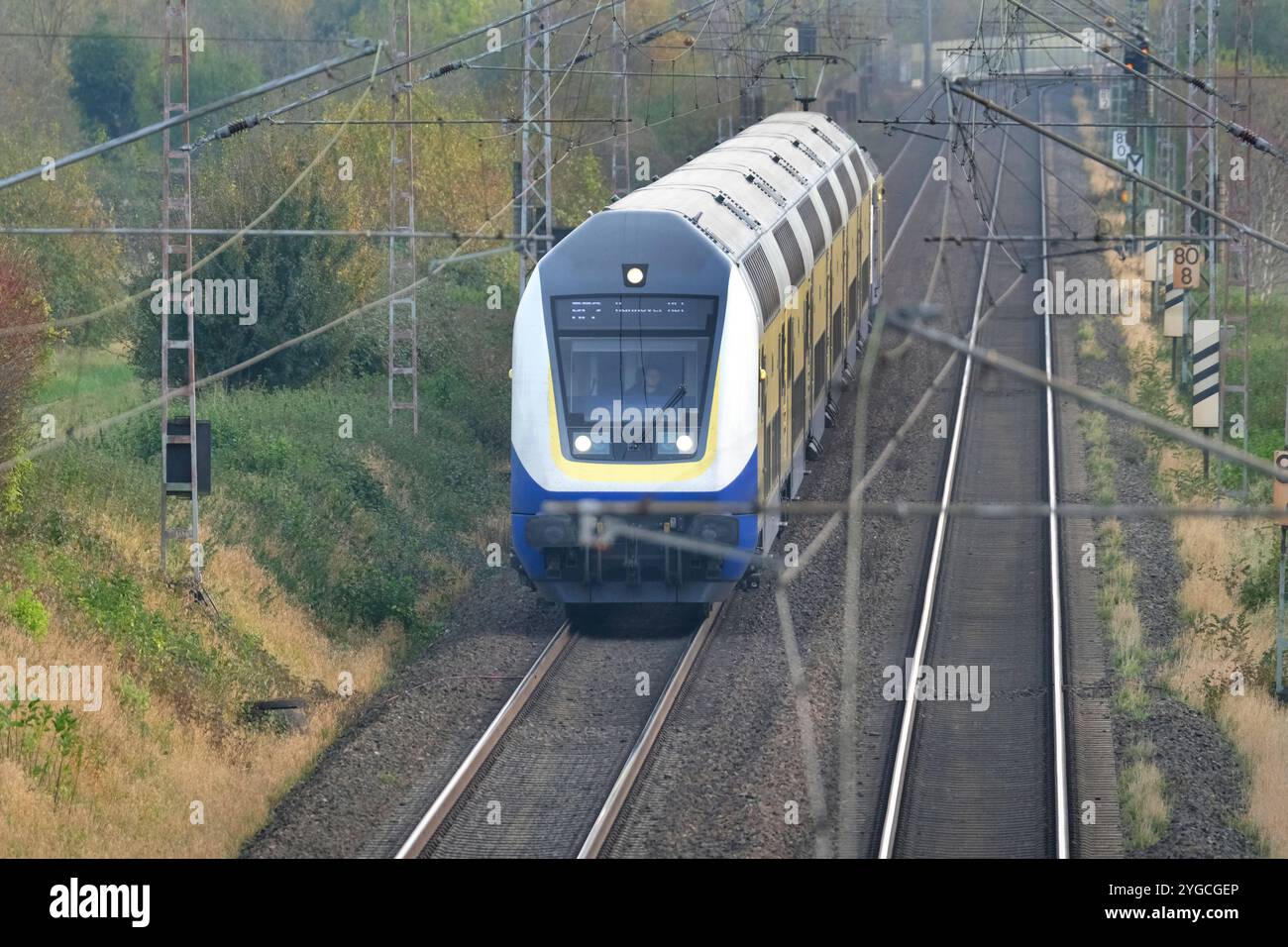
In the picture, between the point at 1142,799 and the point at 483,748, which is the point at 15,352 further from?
the point at 1142,799

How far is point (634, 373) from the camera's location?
675 inches

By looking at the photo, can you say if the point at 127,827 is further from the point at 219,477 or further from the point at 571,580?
the point at 219,477

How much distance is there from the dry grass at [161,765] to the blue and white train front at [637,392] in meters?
2.76

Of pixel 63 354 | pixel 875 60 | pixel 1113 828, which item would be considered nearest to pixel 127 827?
pixel 1113 828

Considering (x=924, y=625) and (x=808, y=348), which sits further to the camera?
Result: (x=808, y=348)

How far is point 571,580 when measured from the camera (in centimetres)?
1769

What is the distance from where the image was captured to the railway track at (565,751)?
1355 centimetres

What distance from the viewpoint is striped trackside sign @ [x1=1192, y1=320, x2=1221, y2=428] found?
25.3 meters

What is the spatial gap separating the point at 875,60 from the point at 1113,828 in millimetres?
65560

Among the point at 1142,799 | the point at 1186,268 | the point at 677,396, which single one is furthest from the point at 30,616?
the point at 1186,268

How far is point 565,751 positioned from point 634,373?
3711 mm

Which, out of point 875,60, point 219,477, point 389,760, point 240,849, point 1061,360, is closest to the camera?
point 240,849

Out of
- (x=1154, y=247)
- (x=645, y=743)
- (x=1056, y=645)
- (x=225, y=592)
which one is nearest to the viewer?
(x=645, y=743)

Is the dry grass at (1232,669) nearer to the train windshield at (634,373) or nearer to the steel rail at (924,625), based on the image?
the steel rail at (924,625)
